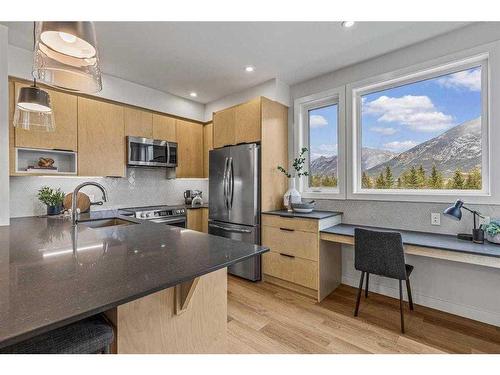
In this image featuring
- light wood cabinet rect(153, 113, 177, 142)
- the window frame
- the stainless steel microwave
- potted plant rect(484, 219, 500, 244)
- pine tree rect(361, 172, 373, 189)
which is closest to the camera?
potted plant rect(484, 219, 500, 244)

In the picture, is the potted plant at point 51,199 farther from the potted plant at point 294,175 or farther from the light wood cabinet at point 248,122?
the potted plant at point 294,175

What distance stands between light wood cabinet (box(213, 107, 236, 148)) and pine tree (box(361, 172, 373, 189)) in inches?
68.9

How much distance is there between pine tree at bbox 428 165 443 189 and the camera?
8.24 ft

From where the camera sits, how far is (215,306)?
4.70ft

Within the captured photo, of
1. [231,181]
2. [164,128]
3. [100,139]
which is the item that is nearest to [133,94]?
[164,128]

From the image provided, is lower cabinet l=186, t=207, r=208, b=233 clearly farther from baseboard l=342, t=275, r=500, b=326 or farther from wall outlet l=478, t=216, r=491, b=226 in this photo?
wall outlet l=478, t=216, r=491, b=226

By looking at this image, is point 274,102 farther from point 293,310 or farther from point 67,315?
point 67,315

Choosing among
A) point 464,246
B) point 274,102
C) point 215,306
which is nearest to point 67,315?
point 215,306

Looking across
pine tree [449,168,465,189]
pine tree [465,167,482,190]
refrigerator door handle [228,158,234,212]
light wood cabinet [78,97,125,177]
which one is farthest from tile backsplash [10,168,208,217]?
pine tree [465,167,482,190]

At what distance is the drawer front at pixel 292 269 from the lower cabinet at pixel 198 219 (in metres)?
1.24

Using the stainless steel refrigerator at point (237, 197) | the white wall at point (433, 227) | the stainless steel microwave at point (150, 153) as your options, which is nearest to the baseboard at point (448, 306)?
the white wall at point (433, 227)

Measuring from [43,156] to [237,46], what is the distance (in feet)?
8.34

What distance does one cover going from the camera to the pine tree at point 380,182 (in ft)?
9.44
